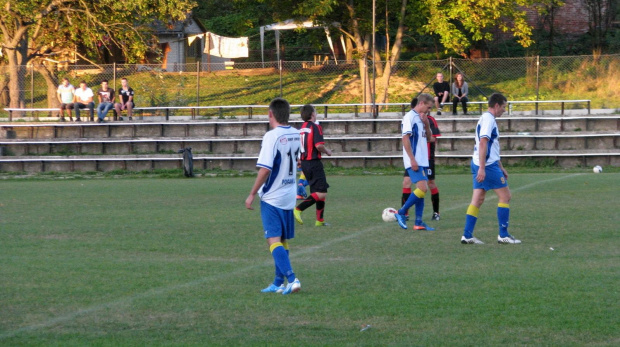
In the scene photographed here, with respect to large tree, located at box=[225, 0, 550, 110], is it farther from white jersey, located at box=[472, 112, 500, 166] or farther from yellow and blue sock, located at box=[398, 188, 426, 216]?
white jersey, located at box=[472, 112, 500, 166]

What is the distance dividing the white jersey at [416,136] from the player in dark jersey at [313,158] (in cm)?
129

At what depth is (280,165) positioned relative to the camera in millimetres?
7164

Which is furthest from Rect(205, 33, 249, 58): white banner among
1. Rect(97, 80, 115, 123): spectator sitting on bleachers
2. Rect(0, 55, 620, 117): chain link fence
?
Rect(97, 80, 115, 123): spectator sitting on bleachers

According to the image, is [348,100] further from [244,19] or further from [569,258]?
[569,258]

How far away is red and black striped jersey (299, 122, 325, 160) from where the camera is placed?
12.1m

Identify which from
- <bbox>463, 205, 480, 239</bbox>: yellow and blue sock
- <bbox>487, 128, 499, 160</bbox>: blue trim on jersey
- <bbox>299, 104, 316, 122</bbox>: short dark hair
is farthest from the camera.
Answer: <bbox>299, 104, 316, 122</bbox>: short dark hair

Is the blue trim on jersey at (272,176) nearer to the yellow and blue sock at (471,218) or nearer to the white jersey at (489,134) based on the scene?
the white jersey at (489,134)

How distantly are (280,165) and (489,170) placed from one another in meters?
3.77

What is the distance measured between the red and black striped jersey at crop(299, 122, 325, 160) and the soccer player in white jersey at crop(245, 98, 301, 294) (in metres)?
4.85

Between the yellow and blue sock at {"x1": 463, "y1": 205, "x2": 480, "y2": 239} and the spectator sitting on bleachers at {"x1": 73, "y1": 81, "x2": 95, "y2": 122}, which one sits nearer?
the yellow and blue sock at {"x1": 463, "y1": 205, "x2": 480, "y2": 239}

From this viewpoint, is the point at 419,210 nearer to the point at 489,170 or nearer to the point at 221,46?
the point at 489,170

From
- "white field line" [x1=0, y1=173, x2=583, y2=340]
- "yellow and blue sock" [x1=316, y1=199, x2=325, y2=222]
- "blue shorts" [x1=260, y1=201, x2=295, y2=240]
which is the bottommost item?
"white field line" [x1=0, y1=173, x2=583, y2=340]

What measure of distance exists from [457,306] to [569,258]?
2.79 meters

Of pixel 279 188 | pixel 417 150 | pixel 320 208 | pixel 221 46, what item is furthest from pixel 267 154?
pixel 221 46
